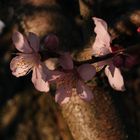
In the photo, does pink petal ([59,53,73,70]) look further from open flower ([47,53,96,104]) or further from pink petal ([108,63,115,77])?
pink petal ([108,63,115,77])

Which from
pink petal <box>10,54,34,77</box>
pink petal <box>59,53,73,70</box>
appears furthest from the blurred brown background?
pink petal <box>59,53,73,70</box>

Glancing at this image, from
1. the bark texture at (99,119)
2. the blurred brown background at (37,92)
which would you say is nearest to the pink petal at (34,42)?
the bark texture at (99,119)

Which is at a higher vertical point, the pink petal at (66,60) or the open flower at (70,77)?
the pink petal at (66,60)

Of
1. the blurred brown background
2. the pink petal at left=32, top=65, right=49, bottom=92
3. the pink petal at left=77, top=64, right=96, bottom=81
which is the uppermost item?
the pink petal at left=77, top=64, right=96, bottom=81

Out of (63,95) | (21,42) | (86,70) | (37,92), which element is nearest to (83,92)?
(63,95)

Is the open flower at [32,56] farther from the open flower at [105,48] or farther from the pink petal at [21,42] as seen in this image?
the open flower at [105,48]

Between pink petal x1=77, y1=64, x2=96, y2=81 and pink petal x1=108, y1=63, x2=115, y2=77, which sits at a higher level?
pink petal x1=77, y1=64, x2=96, y2=81

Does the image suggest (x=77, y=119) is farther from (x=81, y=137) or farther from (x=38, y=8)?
(x=38, y=8)

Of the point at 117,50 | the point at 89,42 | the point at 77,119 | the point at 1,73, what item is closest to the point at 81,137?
the point at 77,119

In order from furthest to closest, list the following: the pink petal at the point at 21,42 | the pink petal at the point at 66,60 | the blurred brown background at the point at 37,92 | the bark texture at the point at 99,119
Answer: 1. the blurred brown background at the point at 37,92
2. the bark texture at the point at 99,119
3. the pink petal at the point at 21,42
4. the pink petal at the point at 66,60
